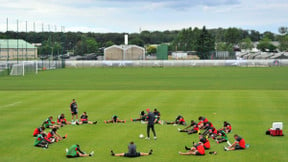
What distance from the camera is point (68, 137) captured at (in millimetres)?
28969

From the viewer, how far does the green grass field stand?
24859 mm

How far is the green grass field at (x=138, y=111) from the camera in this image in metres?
24.9

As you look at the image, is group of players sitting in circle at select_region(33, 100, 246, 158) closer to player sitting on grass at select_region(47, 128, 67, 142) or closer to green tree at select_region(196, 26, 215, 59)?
player sitting on grass at select_region(47, 128, 67, 142)

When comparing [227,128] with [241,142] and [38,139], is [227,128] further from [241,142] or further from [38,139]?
[38,139]

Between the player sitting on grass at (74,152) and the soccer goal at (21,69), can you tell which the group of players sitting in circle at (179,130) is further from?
the soccer goal at (21,69)

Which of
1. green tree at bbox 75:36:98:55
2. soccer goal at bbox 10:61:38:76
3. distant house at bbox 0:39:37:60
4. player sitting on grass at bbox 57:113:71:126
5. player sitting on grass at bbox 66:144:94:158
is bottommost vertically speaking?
player sitting on grass at bbox 66:144:94:158

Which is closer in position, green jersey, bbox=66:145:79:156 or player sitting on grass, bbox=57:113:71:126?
green jersey, bbox=66:145:79:156

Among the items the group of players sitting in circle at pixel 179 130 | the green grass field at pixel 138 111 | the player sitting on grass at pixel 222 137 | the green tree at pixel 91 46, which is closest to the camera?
the group of players sitting in circle at pixel 179 130

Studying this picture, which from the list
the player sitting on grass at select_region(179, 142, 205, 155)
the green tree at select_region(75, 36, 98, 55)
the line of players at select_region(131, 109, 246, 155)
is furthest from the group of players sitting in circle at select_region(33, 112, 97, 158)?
the green tree at select_region(75, 36, 98, 55)

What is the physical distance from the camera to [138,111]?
3909 cm

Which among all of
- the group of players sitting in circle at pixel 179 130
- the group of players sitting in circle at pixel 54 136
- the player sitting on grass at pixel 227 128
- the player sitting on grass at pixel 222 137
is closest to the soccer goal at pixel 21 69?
the group of players sitting in circle at pixel 179 130

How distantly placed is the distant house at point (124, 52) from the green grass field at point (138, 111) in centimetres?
8911

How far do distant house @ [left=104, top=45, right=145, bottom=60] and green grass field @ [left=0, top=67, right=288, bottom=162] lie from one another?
89105mm

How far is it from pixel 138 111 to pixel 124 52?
114703 mm
